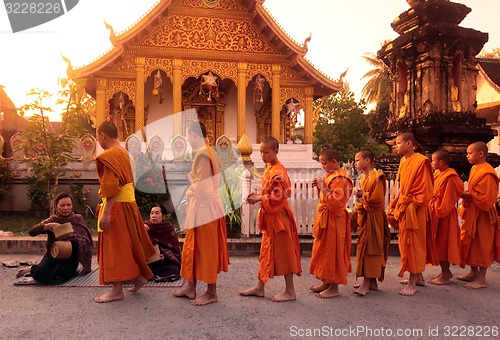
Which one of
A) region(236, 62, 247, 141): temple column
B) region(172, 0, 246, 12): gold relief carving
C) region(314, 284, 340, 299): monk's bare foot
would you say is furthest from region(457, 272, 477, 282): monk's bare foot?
region(172, 0, 246, 12): gold relief carving

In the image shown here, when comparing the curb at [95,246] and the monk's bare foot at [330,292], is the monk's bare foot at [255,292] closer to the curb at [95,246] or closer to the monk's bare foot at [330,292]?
the monk's bare foot at [330,292]

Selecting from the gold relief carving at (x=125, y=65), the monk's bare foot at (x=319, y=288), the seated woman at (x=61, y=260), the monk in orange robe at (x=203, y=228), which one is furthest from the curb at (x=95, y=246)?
the gold relief carving at (x=125, y=65)

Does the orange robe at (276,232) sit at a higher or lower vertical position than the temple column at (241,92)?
lower

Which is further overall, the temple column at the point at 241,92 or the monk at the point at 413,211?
the temple column at the point at 241,92

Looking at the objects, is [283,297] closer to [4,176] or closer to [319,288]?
[319,288]

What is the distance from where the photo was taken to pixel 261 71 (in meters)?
14.9

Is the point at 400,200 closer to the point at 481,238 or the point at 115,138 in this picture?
the point at 481,238

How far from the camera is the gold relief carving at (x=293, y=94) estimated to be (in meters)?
15.2

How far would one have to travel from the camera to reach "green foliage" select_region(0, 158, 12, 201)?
9651 mm

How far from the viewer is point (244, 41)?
1470 centimetres

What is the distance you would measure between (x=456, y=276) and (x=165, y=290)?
354cm

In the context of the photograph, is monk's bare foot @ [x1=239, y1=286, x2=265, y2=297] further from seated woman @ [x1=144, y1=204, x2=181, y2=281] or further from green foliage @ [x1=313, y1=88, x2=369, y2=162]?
green foliage @ [x1=313, y1=88, x2=369, y2=162]

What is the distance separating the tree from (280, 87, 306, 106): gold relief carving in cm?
751

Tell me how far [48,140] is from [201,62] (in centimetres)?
663
